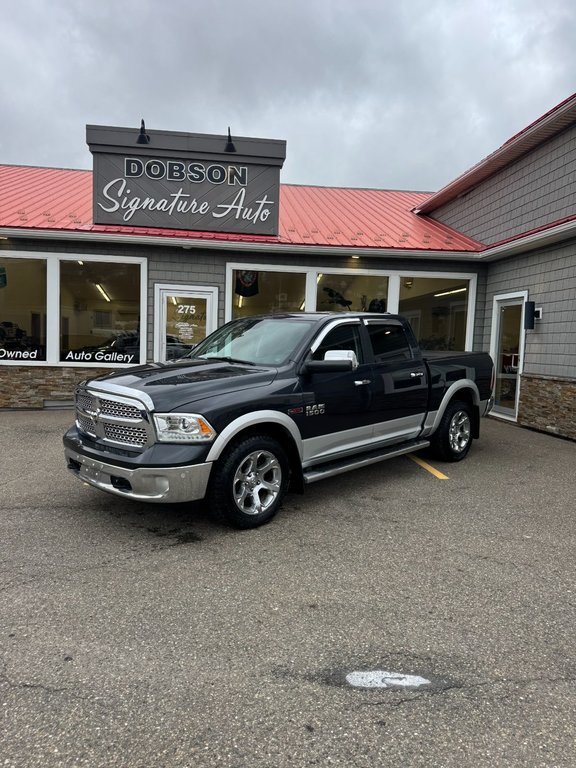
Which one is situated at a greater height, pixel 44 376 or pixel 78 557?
pixel 44 376

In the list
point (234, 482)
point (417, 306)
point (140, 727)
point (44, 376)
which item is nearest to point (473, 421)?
point (234, 482)

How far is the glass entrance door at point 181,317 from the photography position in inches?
416

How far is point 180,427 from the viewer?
395 centimetres

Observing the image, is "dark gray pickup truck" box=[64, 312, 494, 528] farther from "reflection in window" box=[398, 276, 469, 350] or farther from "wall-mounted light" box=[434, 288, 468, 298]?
"wall-mounted light" box=[434, 288, 468, 298]

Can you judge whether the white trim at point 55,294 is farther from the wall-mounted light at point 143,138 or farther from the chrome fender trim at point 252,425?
the chrome fender trim at point 252,425

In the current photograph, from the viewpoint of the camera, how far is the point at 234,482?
414 centimetres

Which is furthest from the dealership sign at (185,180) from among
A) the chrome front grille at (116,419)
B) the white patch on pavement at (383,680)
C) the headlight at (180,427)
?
the white patch on pavement at (383,680)

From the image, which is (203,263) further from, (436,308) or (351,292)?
(436,308)

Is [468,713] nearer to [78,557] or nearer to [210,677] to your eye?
[210,677]

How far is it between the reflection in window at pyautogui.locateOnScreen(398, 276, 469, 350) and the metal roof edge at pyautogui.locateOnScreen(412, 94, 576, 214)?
2.45m

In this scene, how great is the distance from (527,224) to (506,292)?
53.8 inches

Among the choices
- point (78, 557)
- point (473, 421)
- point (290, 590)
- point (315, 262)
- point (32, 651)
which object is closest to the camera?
point (32, 651)

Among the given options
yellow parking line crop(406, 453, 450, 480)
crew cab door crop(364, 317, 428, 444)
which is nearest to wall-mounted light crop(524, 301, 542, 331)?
yellow parking line crop(406, 453, 450, 480)

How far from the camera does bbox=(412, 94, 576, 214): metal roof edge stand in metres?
8.55
